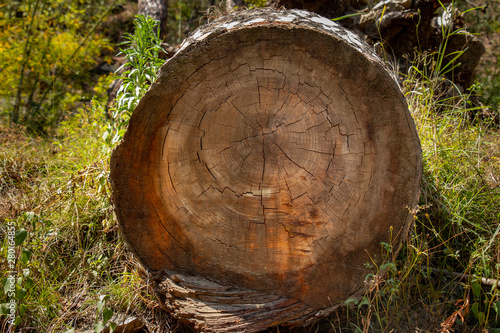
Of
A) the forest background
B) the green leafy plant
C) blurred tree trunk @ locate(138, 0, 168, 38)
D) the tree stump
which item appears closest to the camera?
the tree stump

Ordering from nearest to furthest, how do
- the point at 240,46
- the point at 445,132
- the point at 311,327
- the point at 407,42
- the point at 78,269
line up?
the point at 240,46 < the point at 311,327 < the point at 78,269 < the point at 445,132 < the point at 407,42

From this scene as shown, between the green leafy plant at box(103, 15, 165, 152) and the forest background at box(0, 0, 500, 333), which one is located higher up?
the green leafy plant at box(103, 15, 165, 152)

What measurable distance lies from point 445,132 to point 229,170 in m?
1.79

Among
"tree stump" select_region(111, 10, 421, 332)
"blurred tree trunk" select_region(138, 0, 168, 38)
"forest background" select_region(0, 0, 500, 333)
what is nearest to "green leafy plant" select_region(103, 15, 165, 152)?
"forest background" select_region(0, 0, 500, 333)

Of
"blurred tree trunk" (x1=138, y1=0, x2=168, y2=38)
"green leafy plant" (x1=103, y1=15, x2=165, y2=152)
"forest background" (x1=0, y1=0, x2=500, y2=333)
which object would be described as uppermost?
"blurred tree trunk" (x1=138, y1=0, x2=168, y2=38)

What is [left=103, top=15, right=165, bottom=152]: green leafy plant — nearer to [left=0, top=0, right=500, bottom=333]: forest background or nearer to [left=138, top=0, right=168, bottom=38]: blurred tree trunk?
[left=0, top=0, right=500, bottom=333]: forest background

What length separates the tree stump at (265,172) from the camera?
5.40ft

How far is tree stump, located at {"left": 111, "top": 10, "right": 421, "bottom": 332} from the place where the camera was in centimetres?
165

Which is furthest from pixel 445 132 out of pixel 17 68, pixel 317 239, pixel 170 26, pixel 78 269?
pixel 170 26

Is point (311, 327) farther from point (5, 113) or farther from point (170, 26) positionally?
point (170, 26)

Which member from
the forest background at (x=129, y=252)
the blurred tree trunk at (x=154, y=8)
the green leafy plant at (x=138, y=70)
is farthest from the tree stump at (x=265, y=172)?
the blurred tree trunk at (x=154, y=8)

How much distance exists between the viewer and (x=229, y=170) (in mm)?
1738

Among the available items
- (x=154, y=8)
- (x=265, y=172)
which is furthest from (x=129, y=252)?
(x=154, y=8)

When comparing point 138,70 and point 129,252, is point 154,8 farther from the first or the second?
point 129,252
